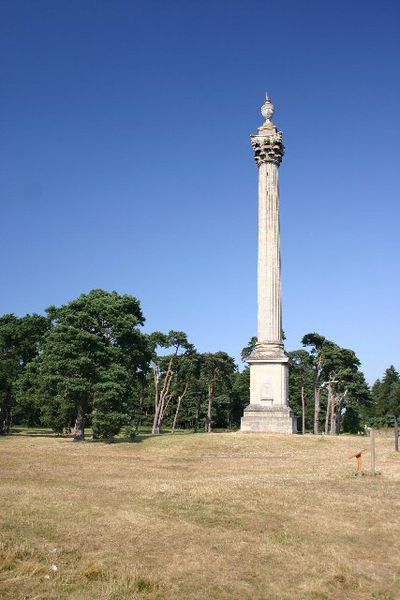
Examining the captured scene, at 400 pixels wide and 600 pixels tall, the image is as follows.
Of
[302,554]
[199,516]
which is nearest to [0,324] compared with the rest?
[199,516]

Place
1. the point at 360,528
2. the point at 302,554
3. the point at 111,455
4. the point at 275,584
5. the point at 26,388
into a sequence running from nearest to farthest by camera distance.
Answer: the point at 275,584 → the point at 302,554 → the point at 360,528 → the point at 111,455 → the point at 26,388

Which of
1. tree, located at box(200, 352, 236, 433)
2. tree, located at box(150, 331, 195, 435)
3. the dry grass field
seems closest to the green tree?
tree, located at box(200, 352, 236, 433)

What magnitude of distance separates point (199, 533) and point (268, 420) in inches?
1246

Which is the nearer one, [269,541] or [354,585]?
[354,585]

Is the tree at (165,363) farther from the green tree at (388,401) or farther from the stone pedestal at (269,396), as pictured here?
the green tree at (388,401)

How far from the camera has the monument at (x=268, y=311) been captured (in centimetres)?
4381

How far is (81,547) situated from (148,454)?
22.5 m

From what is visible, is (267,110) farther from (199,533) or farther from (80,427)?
(199,533)

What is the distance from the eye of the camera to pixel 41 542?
37.1 ft

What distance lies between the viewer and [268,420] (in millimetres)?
43375

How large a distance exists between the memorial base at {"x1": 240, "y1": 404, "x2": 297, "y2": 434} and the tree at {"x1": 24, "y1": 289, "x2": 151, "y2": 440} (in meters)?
9.76

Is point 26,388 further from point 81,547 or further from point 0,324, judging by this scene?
point 81,547

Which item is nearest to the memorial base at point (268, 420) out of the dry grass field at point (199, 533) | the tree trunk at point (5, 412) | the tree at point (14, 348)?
the dry grass field at point (199, 533)

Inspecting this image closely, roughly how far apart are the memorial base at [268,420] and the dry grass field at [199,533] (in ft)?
58.4
